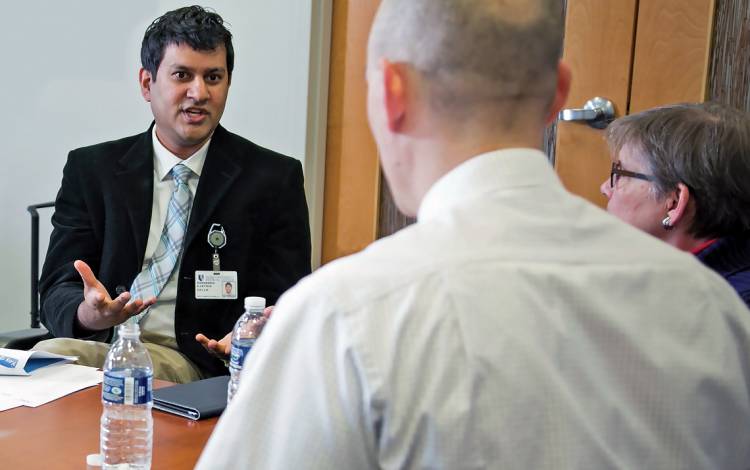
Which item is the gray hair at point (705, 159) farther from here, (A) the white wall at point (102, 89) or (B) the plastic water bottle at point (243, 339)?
(A) the white wall at point (102, 89)

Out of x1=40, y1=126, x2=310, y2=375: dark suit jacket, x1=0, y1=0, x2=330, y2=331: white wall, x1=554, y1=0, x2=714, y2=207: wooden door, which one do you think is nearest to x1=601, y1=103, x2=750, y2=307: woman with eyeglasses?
x1=554, y1=0, x2=714, y2=207: wooden door

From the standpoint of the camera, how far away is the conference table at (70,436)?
4.57 feet

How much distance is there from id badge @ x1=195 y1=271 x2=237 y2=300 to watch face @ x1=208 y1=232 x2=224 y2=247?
88mm

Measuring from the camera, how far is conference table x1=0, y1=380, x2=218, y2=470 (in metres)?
1.39

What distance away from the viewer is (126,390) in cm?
140

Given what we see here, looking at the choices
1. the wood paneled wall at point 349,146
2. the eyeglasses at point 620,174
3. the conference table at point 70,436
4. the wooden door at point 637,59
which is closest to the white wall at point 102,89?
the wood paneled wall at point 349,146

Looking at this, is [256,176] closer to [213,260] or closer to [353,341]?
[213,260]

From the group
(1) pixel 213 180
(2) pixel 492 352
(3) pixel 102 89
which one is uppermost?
(3) pixel 102 89

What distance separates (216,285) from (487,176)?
1.81 metres

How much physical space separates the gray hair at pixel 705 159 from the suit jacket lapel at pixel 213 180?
4.10 ft

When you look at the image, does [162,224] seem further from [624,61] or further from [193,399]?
[624,61]

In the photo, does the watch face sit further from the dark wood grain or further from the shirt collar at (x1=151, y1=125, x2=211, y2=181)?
the dark wood grain

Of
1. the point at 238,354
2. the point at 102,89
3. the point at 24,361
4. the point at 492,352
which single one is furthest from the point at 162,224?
the point at 492,352

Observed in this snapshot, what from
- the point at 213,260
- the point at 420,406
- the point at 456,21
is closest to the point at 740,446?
the point at 420,406
